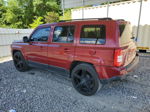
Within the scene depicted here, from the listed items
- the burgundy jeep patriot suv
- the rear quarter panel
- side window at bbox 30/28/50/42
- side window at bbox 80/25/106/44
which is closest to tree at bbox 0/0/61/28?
side window at bbox 30/28/50/42

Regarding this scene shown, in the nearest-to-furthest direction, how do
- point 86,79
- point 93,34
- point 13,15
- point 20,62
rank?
point 93,34, point 86,79, point 20,62, point 13,15

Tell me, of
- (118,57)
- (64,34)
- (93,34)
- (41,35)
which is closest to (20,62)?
(41,35)

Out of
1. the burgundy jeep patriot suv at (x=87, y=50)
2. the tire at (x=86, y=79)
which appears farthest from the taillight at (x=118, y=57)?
the tire at (x=86, y=79)

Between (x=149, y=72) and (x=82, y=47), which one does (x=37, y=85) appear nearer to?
(x=82, y=47)

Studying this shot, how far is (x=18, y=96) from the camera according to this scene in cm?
314

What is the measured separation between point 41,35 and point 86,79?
2121 millimetres

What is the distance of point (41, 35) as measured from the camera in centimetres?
394

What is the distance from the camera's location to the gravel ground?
2639 millimetres

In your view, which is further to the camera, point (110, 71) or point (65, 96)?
point (65, 96)

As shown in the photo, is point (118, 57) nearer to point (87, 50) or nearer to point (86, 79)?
point (87, 50)

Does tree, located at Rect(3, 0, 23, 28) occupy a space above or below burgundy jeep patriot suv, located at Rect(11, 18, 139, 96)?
above

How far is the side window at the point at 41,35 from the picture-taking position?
3.73 meters

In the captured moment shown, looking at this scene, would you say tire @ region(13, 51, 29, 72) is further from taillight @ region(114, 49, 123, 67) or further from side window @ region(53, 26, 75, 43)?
taillight @ region(114, 49, 123, 67)

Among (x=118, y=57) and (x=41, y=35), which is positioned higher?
(x=41, y=35)
